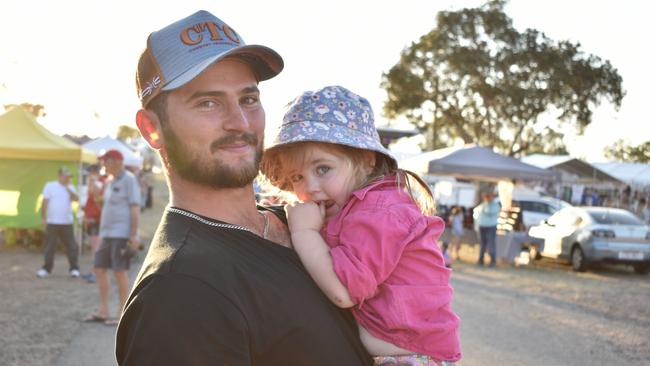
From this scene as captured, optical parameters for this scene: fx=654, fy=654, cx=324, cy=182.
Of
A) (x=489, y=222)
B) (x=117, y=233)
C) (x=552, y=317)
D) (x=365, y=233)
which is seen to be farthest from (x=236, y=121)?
(x=489, y=222)

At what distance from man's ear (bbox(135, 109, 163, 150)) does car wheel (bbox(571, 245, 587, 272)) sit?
48.2 feet

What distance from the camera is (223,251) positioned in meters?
1.83

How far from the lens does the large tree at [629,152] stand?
3440 inches

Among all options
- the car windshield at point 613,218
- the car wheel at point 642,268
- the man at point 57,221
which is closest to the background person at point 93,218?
the man at point 57,221

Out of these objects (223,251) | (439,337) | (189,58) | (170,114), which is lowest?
(439,337)

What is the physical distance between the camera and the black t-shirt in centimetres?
157

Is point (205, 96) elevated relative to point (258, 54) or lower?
lower

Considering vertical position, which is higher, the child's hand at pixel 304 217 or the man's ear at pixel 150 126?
the man's ear at pixel 150 126

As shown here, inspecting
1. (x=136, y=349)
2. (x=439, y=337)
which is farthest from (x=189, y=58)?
(x=439, y=337)

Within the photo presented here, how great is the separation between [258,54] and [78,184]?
45.0ft

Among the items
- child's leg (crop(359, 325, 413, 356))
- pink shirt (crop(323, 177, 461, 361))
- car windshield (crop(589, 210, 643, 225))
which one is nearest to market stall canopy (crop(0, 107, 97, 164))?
car windshield (crop(589, 210, 643, 225))

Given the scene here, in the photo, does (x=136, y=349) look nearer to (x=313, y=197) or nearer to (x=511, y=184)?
(x=313, y=197)

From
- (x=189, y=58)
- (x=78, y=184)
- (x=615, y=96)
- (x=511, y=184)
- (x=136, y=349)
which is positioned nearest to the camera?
(x=136, y=349)

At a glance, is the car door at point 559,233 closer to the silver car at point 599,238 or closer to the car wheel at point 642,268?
the silver car at point 599,238
